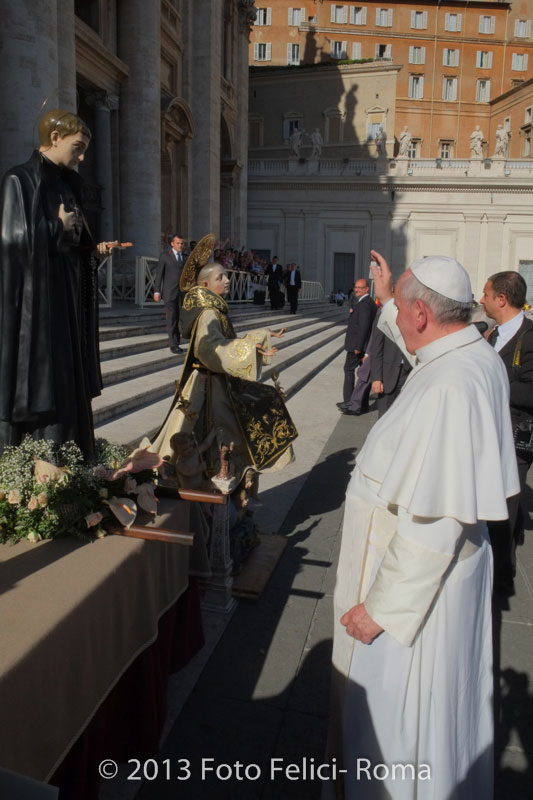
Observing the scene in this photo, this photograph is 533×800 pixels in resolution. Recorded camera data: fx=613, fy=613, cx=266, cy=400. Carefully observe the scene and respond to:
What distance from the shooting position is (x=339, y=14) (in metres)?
49.3

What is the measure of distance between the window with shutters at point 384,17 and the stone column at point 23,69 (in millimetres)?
48337

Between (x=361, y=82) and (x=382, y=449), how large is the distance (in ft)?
153

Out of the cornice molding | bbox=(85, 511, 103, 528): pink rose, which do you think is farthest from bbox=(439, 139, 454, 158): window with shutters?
bbox=(85, 511, 103, 528): pink rose

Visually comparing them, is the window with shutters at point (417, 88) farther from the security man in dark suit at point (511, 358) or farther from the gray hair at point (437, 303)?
the gray hair at point (437, 303)

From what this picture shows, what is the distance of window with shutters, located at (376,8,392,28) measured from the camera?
49.7 metres

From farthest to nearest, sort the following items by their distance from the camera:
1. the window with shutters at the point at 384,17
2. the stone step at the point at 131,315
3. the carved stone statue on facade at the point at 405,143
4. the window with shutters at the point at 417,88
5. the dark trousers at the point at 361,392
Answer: the window with shutters at the point at 417,88 → the window with shutters at the point at 384,17 → the carved stone statue on facade at the point at 405,143 → the stone step at the point at 131,315 → the dark trousers at the point at 361,392

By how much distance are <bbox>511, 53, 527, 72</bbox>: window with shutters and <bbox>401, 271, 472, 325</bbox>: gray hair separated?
59015mm

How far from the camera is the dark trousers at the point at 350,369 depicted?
31.0 ft

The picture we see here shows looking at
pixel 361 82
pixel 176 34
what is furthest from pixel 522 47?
pixel 176 34

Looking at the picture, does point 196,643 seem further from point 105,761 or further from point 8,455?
point 8,455

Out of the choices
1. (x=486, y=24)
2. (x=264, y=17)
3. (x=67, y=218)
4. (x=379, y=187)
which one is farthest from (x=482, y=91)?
(x=67, y=218)

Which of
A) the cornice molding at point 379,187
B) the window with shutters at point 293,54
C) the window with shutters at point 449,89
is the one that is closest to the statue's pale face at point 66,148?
the cornice molding at point 379,187

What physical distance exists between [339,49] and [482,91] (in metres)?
12.4

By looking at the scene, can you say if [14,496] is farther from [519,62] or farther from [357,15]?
[519,62]
